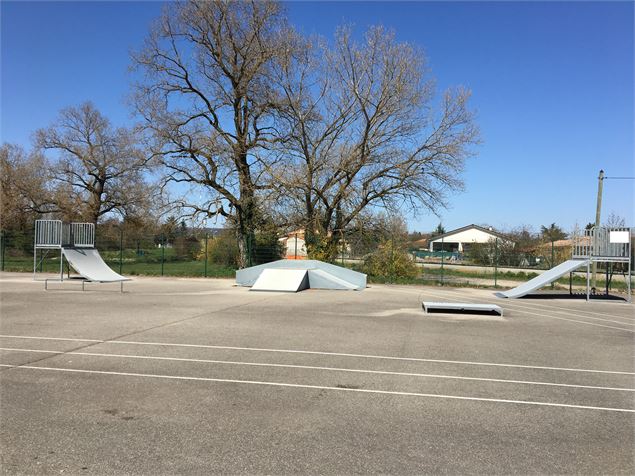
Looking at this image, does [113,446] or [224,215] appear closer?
[113,446]

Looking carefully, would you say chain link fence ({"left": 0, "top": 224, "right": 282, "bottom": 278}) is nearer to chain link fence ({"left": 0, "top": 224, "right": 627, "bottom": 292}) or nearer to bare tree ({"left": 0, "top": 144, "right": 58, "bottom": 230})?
chain link fence ({"left": 0, "top": 224, "right": 627, "bottom": 292})

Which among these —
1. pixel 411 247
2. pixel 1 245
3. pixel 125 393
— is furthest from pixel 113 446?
pixel 1 245

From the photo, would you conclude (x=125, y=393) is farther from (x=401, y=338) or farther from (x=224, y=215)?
(x=224, y=215)

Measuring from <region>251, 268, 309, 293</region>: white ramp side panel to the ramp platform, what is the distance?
6413 millimetres

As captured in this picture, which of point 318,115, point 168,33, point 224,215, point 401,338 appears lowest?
point 401,338

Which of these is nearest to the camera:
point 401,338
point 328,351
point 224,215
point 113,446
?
point 113,446

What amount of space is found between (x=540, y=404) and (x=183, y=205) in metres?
25.2

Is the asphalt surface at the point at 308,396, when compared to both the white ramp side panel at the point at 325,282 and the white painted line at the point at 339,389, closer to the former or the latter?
the white painted line at the point at 339,389

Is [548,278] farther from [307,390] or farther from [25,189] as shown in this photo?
[25,189]

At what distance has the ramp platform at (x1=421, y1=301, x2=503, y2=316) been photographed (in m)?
13.6

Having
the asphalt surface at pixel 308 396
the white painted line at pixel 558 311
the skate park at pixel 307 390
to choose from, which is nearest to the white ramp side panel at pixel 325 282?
the white painted line at pixel 558 311

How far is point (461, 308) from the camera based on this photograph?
1373 cm

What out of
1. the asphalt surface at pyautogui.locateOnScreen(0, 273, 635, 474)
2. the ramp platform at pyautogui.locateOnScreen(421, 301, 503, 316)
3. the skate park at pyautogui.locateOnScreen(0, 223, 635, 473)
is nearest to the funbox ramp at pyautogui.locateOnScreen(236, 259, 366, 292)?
the ramp platform at pyautogui.locateOnScreen(421, 301, 503, 316)

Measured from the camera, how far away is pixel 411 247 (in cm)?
2769
